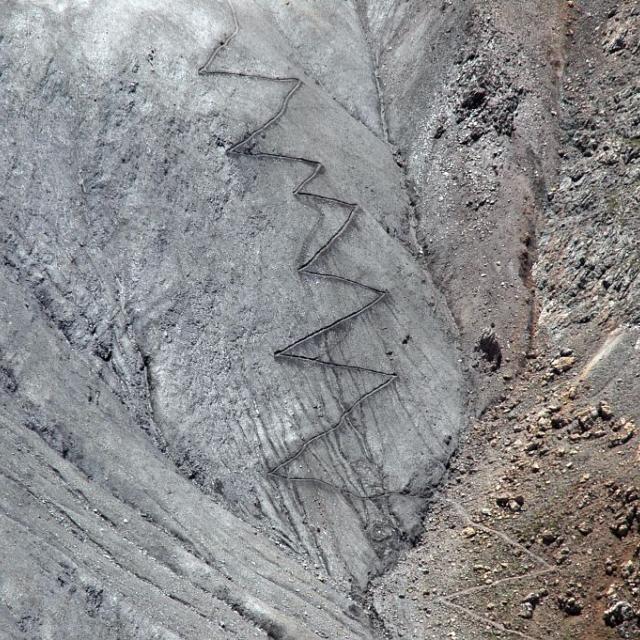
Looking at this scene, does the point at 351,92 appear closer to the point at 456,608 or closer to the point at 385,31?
the point at 385,31

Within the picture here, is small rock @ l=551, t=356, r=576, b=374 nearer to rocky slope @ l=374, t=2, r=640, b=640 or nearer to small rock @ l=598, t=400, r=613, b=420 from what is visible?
rocky slope @ l=374, t=2, r=640, b=640

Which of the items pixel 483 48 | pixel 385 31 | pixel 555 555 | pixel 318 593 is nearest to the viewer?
pixel 555 555

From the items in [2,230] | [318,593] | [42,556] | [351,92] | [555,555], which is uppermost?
[2,230]

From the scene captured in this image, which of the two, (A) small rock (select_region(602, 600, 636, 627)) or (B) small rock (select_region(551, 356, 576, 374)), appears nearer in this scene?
(A) small rock (select_region(602, 600, 636, 627))

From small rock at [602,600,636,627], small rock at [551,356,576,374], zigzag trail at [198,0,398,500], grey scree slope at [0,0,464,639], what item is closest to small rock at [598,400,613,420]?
small rock at [551,356,576,374]

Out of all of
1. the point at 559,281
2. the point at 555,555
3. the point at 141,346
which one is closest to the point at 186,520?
the point at 141,346

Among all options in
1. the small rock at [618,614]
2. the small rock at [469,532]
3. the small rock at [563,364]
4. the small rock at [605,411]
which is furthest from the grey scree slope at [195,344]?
the small rock at [618,614]
